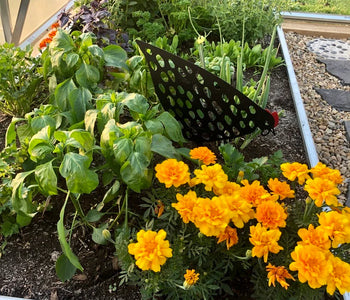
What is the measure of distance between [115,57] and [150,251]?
116 centimetres

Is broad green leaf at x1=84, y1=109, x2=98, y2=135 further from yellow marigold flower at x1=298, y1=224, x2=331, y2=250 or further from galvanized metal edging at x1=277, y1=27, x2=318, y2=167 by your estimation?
galvanized metal edging at x1=277, y1=27, x2=318, y2=167

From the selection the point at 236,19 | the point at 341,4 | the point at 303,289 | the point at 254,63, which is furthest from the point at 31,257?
the point at 341,4

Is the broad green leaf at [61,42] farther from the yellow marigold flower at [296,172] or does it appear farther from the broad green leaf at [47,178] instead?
the yellow marigold flower at [296,172]

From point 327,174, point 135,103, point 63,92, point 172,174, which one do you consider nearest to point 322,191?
point 327,174

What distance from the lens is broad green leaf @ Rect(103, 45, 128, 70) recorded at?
Result: 204 cm

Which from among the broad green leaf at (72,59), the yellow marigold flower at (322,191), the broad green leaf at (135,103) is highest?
the broad green leaf at (72,59)

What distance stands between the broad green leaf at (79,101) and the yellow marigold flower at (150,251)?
0.81 metres

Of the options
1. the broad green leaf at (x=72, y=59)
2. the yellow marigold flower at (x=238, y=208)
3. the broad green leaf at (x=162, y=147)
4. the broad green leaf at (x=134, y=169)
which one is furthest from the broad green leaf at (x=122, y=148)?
the broad green leaf at (x=72, y=59)

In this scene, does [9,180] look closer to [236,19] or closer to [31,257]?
[31,257]

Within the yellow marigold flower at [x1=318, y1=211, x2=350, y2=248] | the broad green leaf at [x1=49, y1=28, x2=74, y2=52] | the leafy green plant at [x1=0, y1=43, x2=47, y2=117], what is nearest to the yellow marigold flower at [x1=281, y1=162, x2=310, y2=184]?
the yellow marigold flower at [x1=318, y1=211, x2=350, y2=248]

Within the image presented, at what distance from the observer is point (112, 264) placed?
66.6 inches

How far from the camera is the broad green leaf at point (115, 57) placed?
6.69 feet

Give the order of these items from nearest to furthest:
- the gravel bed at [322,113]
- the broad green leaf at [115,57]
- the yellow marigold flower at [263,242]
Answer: the yellow marigold flower at [263,242] → the broad green leaf at [115,57] → the gravel bed at [322,113]

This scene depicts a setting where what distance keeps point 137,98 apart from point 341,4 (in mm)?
3967
